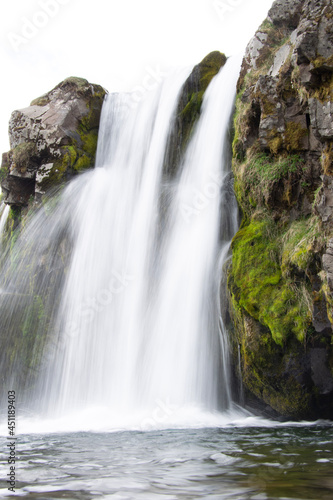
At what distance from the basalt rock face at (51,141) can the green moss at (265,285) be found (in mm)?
9107

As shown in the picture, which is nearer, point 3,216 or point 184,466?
point 184,466

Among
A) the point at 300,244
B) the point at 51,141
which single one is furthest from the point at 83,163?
the point at 300,244

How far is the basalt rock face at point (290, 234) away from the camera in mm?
5891

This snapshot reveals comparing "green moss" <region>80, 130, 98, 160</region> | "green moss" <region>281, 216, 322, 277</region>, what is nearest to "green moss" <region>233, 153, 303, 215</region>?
"green moss" <region>281, 216, 322, 277</region>

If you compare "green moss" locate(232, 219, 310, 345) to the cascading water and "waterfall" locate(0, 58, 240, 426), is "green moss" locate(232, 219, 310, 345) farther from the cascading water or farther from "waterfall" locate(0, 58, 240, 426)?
the cascading water

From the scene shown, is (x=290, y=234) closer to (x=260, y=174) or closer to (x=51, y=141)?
(x=260, y=174)

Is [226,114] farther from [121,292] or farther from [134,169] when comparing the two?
[121,292]

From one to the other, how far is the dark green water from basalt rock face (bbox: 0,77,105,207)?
10909mm

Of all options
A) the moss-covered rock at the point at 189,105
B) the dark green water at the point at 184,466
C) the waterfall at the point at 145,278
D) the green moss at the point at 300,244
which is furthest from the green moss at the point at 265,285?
the moss-covered rock at the point at 189,105

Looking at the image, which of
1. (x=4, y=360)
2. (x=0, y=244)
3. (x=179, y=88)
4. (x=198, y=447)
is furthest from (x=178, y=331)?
(x=0, y=244)

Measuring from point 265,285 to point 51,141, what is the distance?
1137cm

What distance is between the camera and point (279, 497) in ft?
9.04

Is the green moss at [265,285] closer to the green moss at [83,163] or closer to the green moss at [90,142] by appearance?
the green moss at [83,163]

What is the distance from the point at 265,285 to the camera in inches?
282
